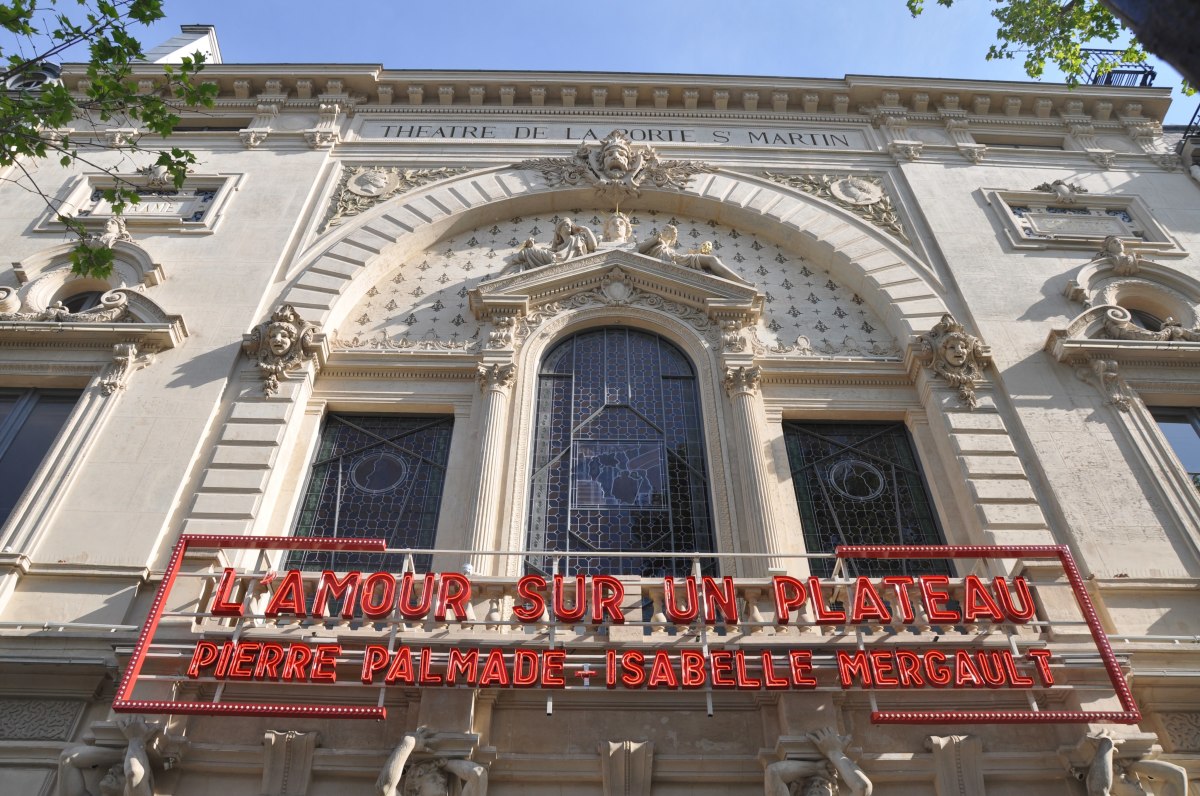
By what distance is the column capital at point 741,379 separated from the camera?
16859mm

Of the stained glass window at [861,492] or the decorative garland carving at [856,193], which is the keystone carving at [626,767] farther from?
the decorative garland carving at [856,193]

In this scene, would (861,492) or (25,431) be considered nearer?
(25,431)

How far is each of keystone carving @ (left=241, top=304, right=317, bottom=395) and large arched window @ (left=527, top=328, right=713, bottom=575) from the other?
176 inches

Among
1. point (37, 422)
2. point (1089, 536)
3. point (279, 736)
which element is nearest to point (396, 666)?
point (279, 736)

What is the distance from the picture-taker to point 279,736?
1116 cm

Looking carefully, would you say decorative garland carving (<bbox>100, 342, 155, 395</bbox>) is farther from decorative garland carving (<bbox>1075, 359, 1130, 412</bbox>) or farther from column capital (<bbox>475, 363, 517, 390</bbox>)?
decorative garland carving (<bbox>1075, 359, 1130, 412</bbox>)

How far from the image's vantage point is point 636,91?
77.8 feet

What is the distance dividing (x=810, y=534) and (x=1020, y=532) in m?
3.25

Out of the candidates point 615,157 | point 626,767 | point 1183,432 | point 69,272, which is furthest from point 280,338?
point 1183,432

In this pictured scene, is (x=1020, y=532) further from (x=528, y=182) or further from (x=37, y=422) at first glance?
(x=37, y=422)

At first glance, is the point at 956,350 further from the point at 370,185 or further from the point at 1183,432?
the point at 370,185

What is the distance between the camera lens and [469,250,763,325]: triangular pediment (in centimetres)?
1823

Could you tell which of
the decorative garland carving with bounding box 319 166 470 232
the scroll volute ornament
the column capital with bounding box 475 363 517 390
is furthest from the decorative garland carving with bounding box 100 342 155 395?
the scroll volute ornament

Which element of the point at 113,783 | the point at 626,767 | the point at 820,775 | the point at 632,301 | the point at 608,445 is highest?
the point at 632,301
